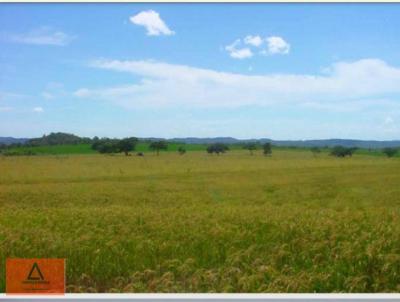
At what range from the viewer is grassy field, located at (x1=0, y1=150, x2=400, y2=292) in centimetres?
261

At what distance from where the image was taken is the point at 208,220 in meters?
3.00

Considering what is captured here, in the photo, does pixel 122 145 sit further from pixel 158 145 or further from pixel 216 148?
pixel 216 148

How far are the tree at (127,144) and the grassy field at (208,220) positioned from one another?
0.11 m

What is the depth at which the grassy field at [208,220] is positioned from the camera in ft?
8.57

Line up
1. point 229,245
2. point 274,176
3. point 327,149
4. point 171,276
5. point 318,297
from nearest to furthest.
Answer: point 318,297 → point 171,276 → point 229,245 → point 327,149 → point 274,176

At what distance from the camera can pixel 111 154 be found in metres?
3.14

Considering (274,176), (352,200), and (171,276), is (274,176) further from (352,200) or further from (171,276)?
(171,276)

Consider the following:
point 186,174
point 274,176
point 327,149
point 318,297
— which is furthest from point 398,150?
point 186,174

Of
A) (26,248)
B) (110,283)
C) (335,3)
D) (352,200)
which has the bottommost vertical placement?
(110,283)

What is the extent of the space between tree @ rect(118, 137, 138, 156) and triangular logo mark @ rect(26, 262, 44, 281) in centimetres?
88

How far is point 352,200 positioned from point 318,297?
98cm

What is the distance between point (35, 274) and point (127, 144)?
960 mm

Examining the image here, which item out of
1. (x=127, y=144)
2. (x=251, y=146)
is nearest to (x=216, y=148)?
(x=251, y=146)

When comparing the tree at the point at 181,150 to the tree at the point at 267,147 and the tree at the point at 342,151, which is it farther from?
the tree at the point at 342,151
